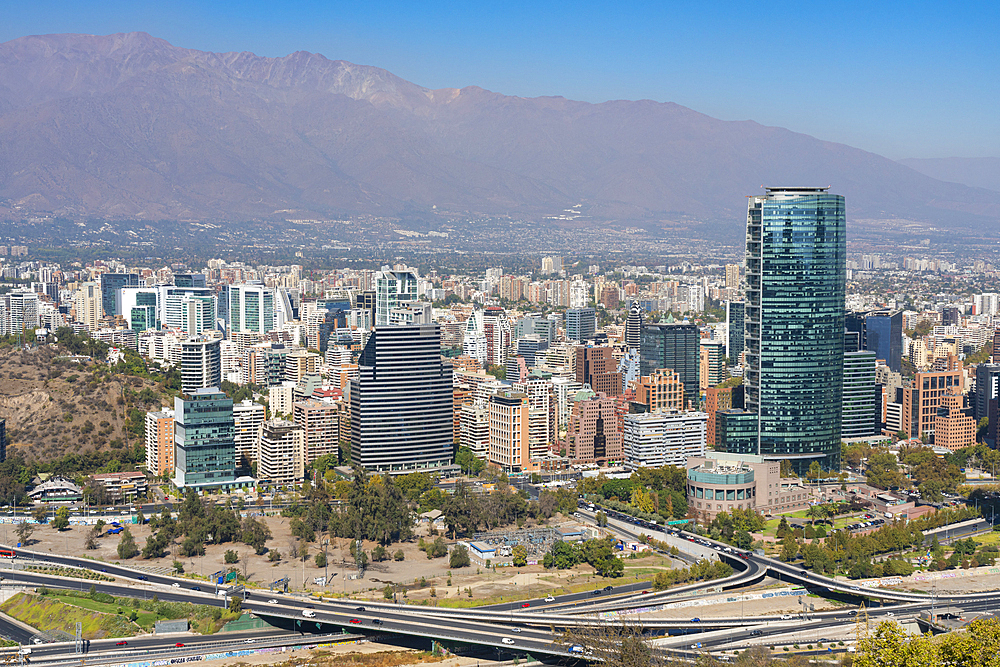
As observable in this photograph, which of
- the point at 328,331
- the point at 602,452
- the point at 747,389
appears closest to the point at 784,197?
the point at 747,389

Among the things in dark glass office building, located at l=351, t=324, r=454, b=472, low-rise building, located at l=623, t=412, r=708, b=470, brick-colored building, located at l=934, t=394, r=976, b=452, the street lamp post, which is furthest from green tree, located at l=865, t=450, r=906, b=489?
the street lamp post

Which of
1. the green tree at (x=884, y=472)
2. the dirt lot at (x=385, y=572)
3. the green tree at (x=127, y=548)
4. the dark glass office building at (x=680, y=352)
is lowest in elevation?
the dirt lot at (x=385, y=572)

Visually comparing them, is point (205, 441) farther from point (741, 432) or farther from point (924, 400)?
point (924, 400)

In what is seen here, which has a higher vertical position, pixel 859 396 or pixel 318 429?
pixel 859 396

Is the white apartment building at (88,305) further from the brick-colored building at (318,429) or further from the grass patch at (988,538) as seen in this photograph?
the grass patch at (988,538)

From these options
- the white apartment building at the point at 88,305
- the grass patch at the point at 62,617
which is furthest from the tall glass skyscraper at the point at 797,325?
the white apartment building at the point at 88,305

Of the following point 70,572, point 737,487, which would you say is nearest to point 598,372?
point 737,487
